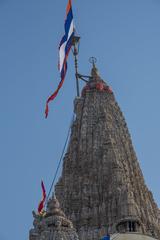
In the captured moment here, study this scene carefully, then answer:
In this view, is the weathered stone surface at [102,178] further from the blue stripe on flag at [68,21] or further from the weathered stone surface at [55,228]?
the blue stripe on flag at [68,21]

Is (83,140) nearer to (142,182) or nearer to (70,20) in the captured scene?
(142,182)

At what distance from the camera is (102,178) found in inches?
2598

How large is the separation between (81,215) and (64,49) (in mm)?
18555

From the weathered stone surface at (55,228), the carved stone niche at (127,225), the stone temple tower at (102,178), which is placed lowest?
the weathered stone surface at (55,228)

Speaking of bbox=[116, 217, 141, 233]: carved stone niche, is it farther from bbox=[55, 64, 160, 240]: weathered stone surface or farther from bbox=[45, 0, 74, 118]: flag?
bbox=[45, 0, 74, 118]: flag

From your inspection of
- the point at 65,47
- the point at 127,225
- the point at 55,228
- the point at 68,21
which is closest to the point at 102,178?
the point at 127,225

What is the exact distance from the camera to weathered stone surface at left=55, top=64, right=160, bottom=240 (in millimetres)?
60438

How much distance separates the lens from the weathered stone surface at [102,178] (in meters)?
60.4

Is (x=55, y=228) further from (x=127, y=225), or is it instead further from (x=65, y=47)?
(x=65, y=47)

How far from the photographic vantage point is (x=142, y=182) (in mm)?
71812

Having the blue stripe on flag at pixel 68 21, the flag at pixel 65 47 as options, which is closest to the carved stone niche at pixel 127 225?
the flag at pixel 65 47

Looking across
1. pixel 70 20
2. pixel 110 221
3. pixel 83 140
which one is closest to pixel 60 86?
pixel 70 20

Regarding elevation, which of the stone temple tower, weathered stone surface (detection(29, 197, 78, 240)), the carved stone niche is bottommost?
weathered stone surface (detection(29, 197, 78, 240))

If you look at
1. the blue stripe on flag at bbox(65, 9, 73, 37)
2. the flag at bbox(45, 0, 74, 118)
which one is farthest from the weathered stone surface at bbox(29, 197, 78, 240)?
the blue stripe on flag at bbox(65, 9, 73, 37)
